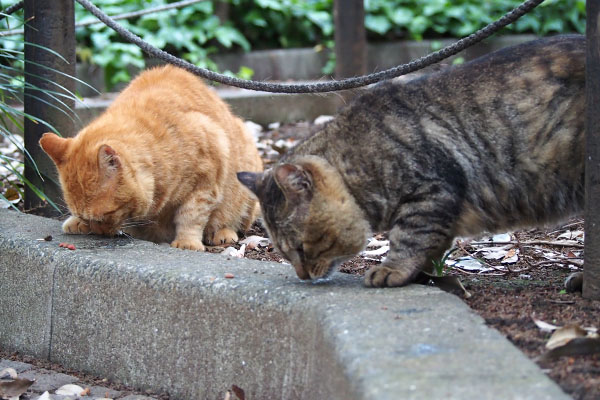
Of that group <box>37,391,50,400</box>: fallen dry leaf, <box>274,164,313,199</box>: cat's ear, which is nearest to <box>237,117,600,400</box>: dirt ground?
<box>274,164,313,199</box>: cat's ear

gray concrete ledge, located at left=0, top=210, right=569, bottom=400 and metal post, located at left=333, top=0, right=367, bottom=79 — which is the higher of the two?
A: metal post, located at left=333, top=0, right=367, bottom=79

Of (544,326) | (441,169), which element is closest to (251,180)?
(441,169)

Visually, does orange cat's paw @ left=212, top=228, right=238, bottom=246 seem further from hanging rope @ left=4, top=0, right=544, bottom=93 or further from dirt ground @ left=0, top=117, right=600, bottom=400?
hanging rope @ left=4, top=0, right=544, bottom=93

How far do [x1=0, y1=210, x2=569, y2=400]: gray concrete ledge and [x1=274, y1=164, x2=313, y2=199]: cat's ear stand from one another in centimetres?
37

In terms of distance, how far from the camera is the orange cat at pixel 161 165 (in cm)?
421

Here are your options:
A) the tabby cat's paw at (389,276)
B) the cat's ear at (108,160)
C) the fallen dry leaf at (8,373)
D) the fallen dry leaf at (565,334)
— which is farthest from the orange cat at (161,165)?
the fallen dry leaf at (565,334)

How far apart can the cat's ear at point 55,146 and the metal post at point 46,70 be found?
526 millimetres

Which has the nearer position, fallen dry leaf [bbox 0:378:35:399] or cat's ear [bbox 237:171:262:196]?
fallen dry leaf [bbox 0:378:35:399]

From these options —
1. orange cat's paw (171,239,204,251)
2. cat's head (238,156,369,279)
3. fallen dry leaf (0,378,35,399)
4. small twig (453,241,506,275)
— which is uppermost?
cat's head (238,156,369,279)

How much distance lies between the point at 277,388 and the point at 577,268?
171cm

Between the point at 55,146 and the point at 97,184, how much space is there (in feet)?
1.07

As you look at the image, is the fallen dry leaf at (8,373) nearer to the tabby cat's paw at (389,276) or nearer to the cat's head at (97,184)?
the cat's head at (97,184)

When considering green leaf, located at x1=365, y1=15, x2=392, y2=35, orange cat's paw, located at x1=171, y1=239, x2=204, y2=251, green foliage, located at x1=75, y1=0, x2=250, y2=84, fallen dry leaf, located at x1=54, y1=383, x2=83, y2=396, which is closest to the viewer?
fallen dry leaf, located at x1=54, y1=383, x2=83, y2=396

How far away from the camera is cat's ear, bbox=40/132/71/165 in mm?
4238
